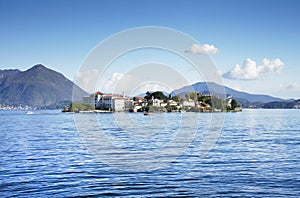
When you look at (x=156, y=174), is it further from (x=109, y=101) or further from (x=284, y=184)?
(x=109, y=101)

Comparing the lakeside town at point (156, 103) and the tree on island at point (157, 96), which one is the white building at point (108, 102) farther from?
the tree on island at point (157, 96)

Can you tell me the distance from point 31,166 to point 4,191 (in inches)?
178

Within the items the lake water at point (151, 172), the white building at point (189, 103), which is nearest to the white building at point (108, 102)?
the white building at point (189, 103)

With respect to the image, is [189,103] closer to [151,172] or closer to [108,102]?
[108,102]

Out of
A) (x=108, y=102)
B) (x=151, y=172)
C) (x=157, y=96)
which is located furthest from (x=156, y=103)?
(x=151, y=172)

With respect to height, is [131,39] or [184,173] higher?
[131,39]

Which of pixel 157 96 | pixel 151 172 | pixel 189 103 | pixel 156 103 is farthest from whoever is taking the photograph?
pixel 189 103

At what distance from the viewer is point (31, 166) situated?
16.7 m

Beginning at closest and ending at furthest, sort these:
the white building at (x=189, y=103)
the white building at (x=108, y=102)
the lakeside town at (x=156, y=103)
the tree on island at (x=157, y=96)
Answer: the white building at (x=108, y=102) → the lakeside town at (x=156, y=103) → the white building at (x=189, y=103) → the tree on island at (x=157, y=96)

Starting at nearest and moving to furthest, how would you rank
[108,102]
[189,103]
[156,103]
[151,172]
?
1. [151,172]
2. [108,102]
3. [156,103]
4. [189,103]

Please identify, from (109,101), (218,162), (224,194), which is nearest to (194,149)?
(218,162)

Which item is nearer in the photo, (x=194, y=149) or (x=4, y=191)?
(x=4, y=191)

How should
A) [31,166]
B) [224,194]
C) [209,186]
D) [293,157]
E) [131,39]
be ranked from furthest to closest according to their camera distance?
[293,157], [31,166], [131,39], [209,186], [224,194]

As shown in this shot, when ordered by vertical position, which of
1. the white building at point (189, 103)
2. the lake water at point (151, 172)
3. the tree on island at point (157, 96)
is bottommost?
the lake water at point (151, 172)
